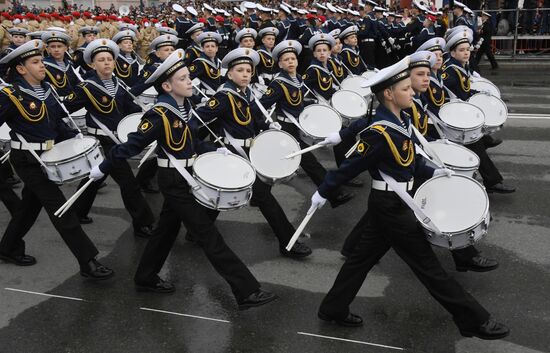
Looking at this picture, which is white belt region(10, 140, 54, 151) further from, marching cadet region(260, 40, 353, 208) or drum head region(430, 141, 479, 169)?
drum head region(430, 141, 479, 169)

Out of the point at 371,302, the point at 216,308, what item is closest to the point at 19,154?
the point at 216,308

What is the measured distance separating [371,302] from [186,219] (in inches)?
62.3

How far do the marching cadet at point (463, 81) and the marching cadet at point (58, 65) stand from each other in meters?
5.06

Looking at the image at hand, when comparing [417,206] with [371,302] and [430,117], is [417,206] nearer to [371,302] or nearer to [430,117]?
[371,302]

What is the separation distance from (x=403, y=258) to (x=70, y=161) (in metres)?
2.90

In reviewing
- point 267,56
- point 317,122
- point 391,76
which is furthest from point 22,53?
point 267,56

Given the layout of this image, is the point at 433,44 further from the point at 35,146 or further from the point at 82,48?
the point at 82,48

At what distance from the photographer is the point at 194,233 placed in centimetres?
479

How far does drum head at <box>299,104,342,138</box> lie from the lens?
696 cm

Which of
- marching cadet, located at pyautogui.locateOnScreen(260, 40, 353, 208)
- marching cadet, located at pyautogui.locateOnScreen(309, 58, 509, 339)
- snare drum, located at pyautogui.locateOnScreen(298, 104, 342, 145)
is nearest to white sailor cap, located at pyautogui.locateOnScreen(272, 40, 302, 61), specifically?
marching cadet, located at pyautogui.locateOnScreen(260, 40, 353, 208)

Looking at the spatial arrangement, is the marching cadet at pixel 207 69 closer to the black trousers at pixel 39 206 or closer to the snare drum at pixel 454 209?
the black trousers at pixel 39 206

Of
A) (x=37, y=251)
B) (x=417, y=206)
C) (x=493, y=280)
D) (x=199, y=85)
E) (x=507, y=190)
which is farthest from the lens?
(x=199, y=85)

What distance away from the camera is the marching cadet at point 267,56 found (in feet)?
36.8

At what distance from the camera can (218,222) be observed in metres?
6.93
